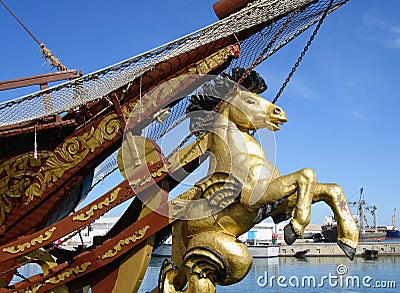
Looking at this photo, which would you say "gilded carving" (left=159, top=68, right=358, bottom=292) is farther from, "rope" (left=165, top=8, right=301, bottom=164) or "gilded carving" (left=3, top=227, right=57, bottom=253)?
"gilded carving" (left=3, top=227, right=57, bottom=253)

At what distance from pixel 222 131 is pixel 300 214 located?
85 centimetres

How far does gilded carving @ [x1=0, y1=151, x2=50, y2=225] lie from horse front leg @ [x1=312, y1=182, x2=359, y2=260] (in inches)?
86.0

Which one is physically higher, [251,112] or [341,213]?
[251,112]

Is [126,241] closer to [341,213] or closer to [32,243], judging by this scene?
[32,243]

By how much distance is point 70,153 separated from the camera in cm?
413

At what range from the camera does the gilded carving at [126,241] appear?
12.4ft

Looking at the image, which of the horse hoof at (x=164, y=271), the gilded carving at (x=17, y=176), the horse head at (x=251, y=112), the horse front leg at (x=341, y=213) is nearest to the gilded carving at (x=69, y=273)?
the horse hoof at (x=164, y=271)

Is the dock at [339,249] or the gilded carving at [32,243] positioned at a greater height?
the dock at [339,249]

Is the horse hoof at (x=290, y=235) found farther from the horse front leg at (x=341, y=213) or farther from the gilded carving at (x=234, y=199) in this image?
the horse front leg at (x=341, y=213)

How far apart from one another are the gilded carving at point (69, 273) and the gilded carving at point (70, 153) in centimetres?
65

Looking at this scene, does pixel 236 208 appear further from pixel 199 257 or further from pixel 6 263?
pixel 6 263

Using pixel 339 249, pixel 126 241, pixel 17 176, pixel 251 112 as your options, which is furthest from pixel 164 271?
pixel 339 249

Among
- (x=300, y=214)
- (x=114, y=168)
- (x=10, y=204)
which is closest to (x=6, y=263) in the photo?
(x=10, y=204)

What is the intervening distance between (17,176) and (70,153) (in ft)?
1.62
